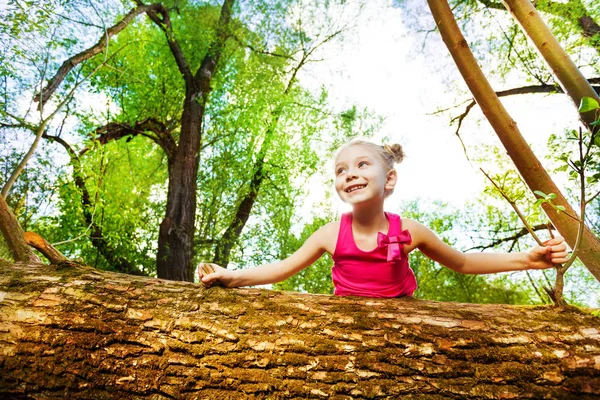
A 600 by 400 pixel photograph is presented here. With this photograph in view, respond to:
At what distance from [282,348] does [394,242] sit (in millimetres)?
821

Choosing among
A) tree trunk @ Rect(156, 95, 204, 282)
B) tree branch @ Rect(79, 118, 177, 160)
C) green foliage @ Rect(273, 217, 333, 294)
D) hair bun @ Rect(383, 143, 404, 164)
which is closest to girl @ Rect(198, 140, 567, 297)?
hair bun @ Rect(383, 143, 404, 164)

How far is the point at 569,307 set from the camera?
1.33 m

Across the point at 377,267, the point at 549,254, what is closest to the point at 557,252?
the point at 549,254

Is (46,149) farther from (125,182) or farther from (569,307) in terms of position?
(569,307)

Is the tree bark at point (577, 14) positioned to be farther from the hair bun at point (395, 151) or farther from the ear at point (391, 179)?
the ear at point (391, 179)

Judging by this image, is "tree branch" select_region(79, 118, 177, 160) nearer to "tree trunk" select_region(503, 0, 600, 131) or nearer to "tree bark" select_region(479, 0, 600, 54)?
"tree trunk" select_region(503, 0, 600, 131)

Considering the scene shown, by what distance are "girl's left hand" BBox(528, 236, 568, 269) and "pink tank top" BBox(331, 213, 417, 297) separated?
0.53 meters

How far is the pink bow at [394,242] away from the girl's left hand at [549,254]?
53 centimetres

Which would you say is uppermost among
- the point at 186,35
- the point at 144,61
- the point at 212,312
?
the point at 186,35

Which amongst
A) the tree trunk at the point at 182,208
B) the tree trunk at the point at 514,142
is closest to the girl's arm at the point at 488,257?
the tree trunk at the point at 514,142

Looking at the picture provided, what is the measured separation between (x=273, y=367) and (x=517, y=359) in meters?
0.80

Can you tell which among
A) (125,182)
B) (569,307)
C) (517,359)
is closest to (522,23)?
(569,307)

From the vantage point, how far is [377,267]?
5.98ft

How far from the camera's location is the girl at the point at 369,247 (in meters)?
1.75
